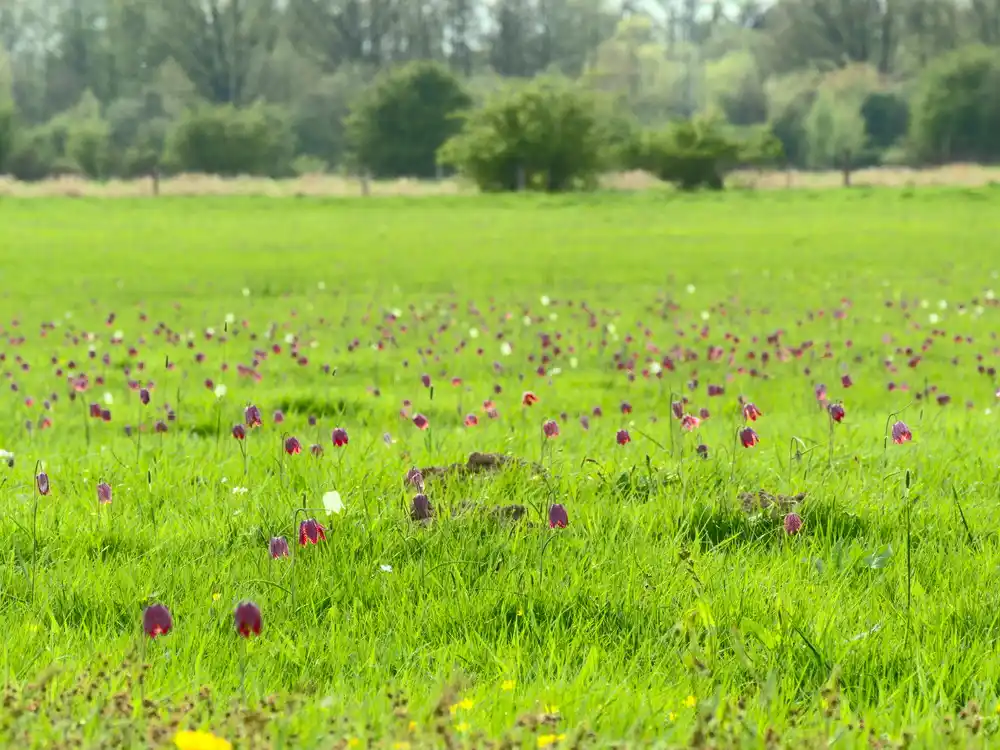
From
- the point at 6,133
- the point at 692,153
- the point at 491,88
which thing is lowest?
the point at 692,153

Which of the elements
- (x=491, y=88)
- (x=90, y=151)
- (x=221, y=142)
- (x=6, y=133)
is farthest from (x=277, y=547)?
(x=491, y=88)

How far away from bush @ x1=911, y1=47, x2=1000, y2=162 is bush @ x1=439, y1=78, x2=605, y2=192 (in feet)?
134

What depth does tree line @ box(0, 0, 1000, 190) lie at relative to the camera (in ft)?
193

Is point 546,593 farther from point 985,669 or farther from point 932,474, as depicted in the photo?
point 932,474

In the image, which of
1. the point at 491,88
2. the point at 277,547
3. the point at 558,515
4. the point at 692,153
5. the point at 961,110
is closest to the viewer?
the point at 277,547

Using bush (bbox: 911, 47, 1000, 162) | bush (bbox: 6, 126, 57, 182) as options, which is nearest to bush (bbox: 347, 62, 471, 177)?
bush (bbox: 6, 126, 57, 182)

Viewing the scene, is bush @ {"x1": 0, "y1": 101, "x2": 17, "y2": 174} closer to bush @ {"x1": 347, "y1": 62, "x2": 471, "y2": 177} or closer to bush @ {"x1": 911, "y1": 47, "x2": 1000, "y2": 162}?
bush @ {"x1": 347, "y1": 62, "x2": 471, "y2": 177}

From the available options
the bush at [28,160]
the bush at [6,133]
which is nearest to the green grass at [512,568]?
the bush at [6,133]

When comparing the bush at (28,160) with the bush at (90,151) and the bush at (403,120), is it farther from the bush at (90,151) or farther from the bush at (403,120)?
the bush at (403,120)

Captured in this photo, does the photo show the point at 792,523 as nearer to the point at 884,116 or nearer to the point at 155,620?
the point at 155,620

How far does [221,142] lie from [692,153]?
3984 centimetres

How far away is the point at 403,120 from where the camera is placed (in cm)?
7838

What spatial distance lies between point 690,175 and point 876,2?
7849 centimetres

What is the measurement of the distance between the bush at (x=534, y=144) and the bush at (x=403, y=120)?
68.6 ft
